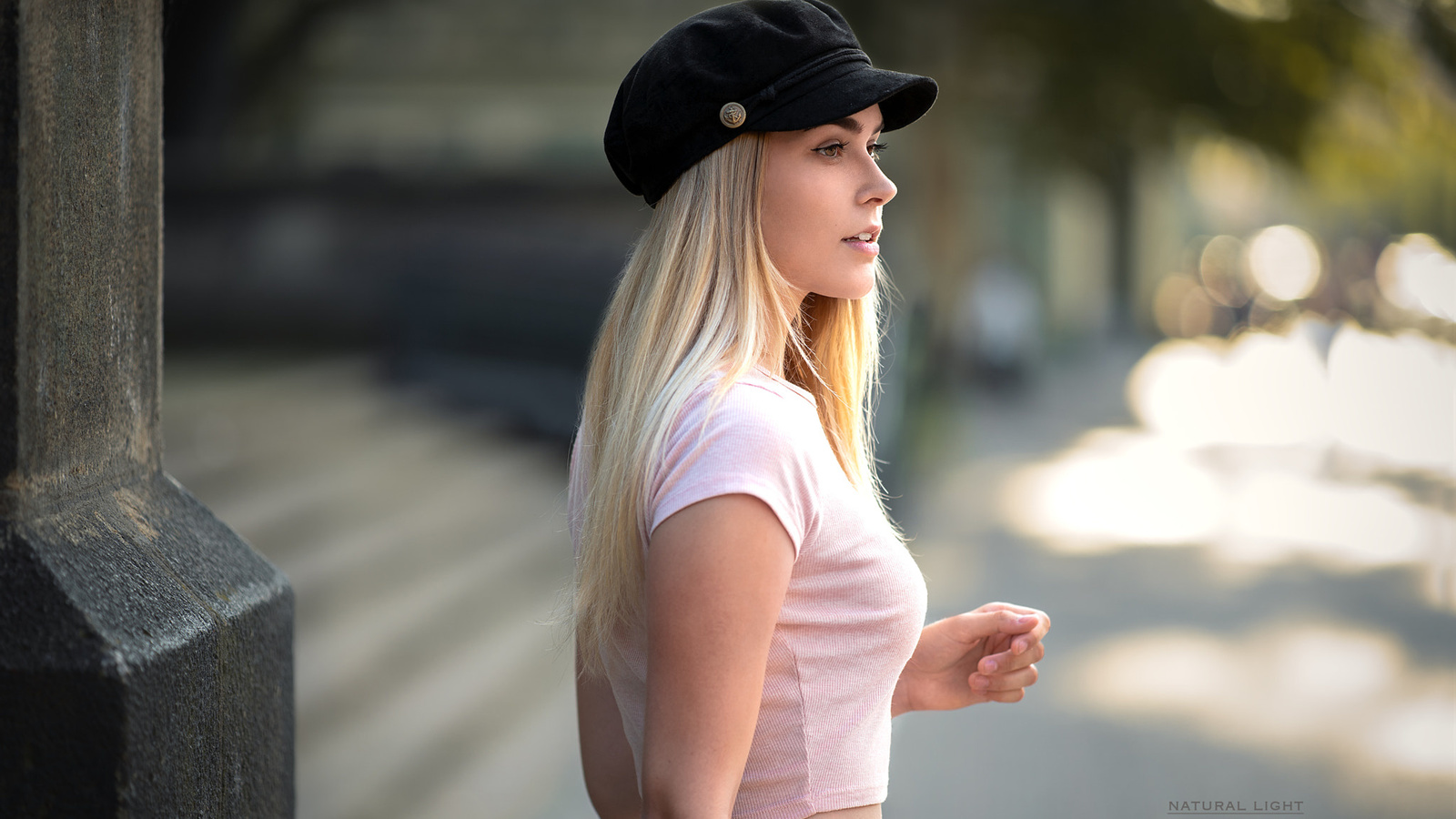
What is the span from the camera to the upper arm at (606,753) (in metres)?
2.04

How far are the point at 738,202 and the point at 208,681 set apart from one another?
3.17 feet

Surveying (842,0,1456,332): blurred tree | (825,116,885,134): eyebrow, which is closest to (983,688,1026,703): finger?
(825,116,885,134): eyebrow

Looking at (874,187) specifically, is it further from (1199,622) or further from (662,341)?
(1199,622)

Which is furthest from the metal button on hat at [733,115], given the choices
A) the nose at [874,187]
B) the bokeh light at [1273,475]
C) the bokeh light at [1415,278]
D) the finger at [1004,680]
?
the bokeh light at [1415,278]

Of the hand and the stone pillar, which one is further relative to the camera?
the hand

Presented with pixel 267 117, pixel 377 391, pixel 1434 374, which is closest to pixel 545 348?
pixel 377 391

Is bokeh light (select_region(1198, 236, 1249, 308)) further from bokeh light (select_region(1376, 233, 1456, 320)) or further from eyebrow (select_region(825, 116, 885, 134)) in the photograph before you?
eyebrow (select_region(825, 116, 885, 134))

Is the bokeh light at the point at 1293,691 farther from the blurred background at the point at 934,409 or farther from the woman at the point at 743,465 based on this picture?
the woman at the point at 743,465

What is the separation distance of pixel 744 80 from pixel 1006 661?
0.97 metres

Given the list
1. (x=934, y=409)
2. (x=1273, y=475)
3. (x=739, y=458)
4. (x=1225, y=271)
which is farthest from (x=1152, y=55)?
(x=1225, y=271)

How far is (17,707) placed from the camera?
140cm

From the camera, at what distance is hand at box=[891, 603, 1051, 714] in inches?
75.8

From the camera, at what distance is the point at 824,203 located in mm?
1791

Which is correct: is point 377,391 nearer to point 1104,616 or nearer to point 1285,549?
point 1104,616
